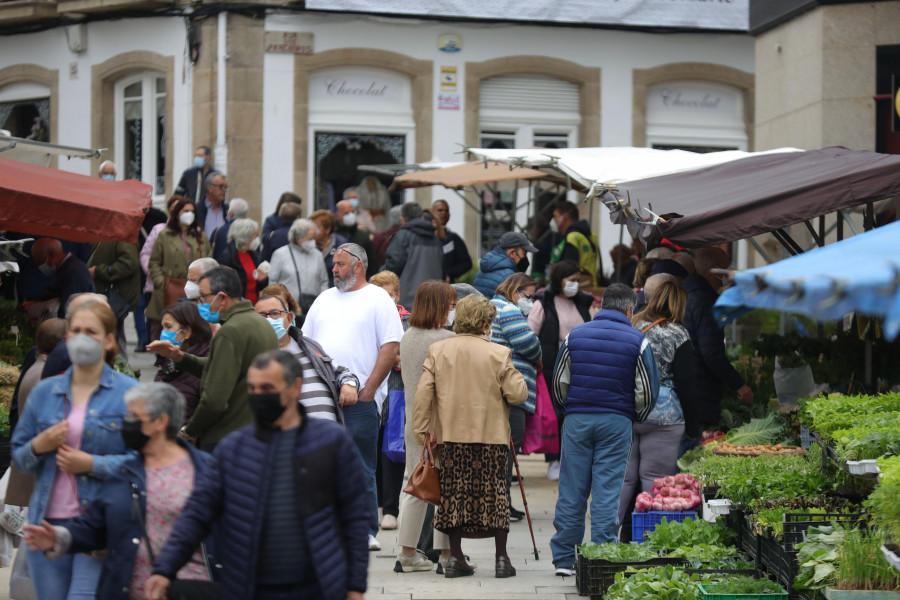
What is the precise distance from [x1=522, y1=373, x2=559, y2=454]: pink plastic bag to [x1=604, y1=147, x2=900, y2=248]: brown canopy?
1593 millimetres

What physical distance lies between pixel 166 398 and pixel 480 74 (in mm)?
15803

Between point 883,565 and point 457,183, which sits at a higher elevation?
point 457,183

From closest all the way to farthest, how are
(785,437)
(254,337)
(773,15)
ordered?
(254,337) → (785,437) → (773,15)

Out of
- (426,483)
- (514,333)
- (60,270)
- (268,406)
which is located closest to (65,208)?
(60,270)

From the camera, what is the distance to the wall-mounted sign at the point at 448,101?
2016 centimetres

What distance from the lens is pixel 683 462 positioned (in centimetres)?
946

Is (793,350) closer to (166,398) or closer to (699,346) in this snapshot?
(699,346)

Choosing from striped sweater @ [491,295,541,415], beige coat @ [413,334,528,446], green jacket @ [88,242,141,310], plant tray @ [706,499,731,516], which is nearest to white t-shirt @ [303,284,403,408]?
beige coat @ [413,334,528,446]

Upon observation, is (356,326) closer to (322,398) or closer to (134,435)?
(322,398)

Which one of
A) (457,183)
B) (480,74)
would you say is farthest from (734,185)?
(480,74)

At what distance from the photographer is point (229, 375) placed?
6.95m

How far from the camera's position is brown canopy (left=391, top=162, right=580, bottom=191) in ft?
47.5

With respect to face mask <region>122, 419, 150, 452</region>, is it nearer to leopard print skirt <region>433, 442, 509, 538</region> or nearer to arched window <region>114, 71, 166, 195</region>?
leopard print skirt <region>433, 442, 509, 538</region>

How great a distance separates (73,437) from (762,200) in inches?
192
